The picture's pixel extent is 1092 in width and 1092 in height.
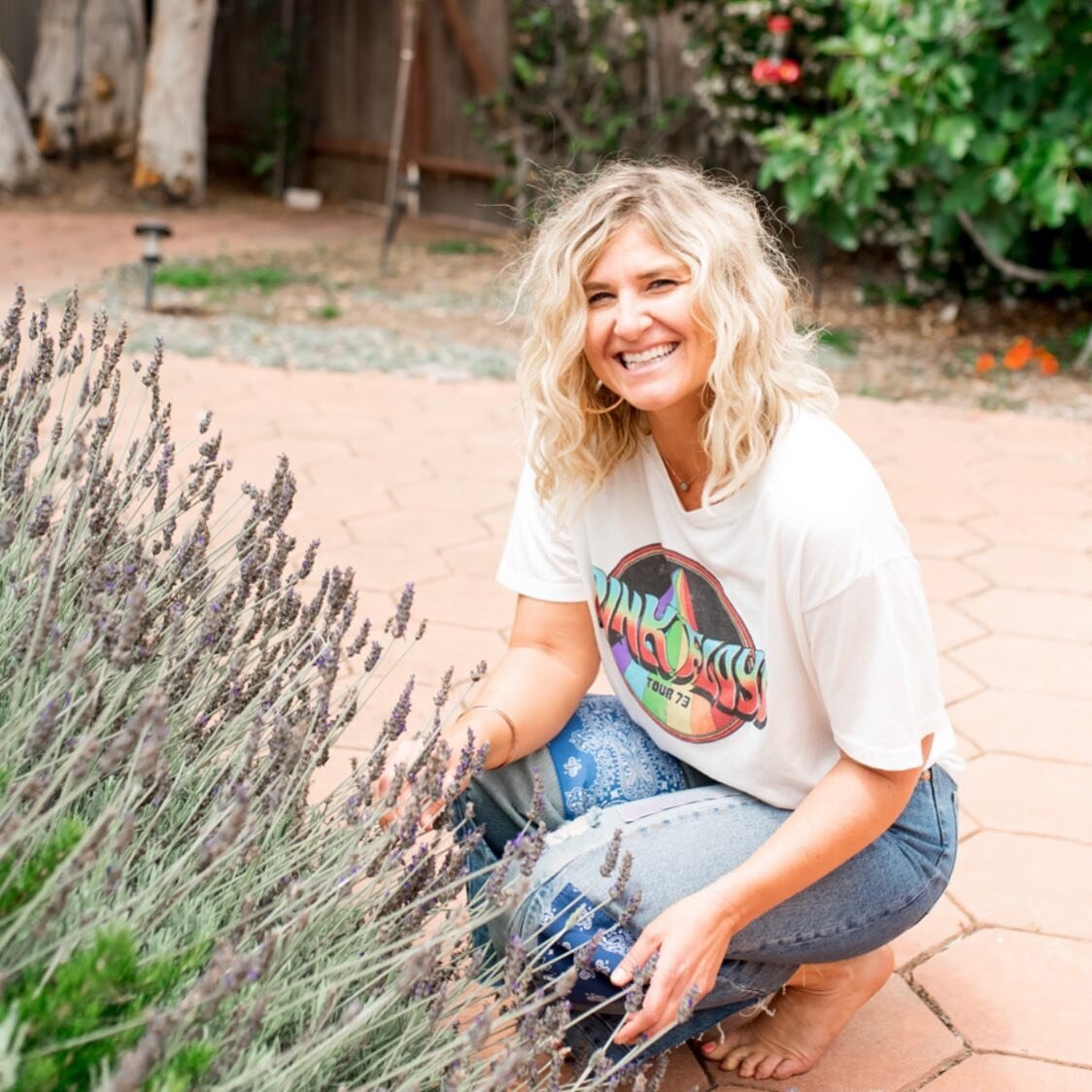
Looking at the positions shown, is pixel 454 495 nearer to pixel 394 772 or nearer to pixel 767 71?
pixel 394 772

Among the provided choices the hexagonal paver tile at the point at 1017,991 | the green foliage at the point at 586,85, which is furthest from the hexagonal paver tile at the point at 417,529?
the green foliage at the point at 586,85

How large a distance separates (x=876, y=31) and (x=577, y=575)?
4.17 meters

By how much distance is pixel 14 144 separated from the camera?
10.2m

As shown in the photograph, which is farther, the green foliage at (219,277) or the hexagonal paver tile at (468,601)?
the green foliage at (219,277)

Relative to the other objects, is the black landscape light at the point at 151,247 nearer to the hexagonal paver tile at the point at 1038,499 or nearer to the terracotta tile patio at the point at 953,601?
the terracotta tile patio at the point at 953,601

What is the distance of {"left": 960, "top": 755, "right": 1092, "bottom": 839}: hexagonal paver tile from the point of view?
2.50 meters

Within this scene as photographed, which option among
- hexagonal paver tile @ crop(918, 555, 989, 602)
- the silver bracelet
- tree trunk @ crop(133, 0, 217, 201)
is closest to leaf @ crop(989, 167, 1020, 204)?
hexagonal paver tile @ crop(918, 555, 989, 602)

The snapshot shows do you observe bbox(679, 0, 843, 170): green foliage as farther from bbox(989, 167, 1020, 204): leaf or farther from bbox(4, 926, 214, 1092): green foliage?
bbox(4, 926, 214, 1092): green foliage

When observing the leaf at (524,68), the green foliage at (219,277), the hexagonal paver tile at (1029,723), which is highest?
the leaf at (524,68)

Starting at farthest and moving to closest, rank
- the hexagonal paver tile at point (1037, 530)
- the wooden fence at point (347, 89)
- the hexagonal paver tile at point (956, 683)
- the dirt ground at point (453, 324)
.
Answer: the wooden fence at point (347, 89) < the dirt ground at point (453, 324) < the hexagonal paver tile at point (1037, 530) < the hexagonal paver tile at point (956, 683)

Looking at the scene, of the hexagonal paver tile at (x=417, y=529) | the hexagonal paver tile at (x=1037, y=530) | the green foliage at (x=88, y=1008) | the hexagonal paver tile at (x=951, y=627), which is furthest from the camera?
the hexagonal paver tile at (x=1037, y=530)

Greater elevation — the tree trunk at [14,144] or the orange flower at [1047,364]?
the orange flower at [1047,364]

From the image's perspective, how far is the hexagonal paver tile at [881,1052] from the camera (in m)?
1.85

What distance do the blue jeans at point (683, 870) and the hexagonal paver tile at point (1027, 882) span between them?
0.45 m
